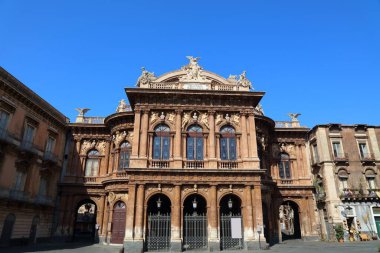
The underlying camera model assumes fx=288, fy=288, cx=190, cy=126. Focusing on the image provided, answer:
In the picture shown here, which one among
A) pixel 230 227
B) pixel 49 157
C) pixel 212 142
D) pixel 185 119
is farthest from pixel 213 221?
pixel 49 157

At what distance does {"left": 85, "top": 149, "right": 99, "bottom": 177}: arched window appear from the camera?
26703 millimetres

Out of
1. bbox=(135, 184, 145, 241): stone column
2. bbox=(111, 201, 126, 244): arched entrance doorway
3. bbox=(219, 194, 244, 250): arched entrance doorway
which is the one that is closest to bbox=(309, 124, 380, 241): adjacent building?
bbox=(219, 194, 244, 250): arched entrance doorway

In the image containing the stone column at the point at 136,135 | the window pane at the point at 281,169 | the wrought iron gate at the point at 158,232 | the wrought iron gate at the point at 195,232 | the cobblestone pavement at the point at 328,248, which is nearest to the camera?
the cobblestone pavement at the point at 328,248

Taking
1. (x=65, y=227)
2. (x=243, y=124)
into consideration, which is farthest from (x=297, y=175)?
(x=65, y=227)

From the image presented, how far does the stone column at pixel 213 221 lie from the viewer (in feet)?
63.2

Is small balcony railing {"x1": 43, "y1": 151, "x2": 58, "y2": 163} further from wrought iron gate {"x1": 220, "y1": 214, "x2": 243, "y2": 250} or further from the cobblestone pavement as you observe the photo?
the cobblestone pavement

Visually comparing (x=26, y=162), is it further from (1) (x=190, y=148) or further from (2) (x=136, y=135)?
(1) (x=190, y=148)

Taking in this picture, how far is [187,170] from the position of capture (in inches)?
804

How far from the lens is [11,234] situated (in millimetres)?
20359

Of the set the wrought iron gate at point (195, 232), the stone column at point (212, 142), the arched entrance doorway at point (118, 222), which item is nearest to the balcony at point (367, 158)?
the stone column at point (212, 142)

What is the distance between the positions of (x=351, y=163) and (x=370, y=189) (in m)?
2.73

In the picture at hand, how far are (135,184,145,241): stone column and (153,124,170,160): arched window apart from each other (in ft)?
9.02

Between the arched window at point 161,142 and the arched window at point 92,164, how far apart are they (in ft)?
26.8

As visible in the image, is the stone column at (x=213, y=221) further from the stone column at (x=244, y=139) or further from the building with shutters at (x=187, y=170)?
the stone column at (x=244, y=139)
